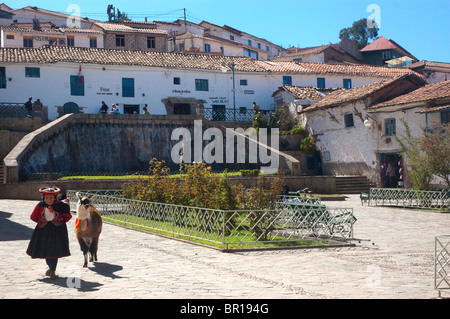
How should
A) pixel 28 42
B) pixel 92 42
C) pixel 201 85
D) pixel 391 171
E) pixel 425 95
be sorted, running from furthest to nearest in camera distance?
1. pixel 92 42
2. pixel 28 42
3. pixel 201 85
4. pixel 391 171
5. pixel 425 95

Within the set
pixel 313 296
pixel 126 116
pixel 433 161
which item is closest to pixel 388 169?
pixel 433 161

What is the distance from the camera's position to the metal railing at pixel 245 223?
492 inches

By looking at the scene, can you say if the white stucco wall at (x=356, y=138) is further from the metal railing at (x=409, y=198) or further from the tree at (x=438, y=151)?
the tree at (x=438, y=151)

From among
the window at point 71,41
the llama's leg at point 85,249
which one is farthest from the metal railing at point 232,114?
the llama's leg at point 85,249

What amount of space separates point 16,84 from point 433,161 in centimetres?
2755

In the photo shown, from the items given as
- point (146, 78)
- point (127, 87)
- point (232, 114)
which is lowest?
point (232, 114)

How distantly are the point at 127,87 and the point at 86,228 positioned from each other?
30.7 metres

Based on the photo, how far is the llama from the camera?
33.2 feet

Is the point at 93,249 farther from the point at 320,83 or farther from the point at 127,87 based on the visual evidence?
the point at 320,83

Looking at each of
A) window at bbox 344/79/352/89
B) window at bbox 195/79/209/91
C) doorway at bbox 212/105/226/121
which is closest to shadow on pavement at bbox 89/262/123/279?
doorway at bbox 212/105/226/121

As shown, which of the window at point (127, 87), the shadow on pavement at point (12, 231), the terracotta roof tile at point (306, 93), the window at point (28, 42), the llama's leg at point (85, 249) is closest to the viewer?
the llama's leg at point (85, 249)

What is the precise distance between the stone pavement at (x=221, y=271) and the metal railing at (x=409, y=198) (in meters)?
7.65

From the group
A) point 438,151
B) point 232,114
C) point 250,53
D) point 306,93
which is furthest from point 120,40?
point 438,151

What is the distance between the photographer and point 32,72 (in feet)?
122
